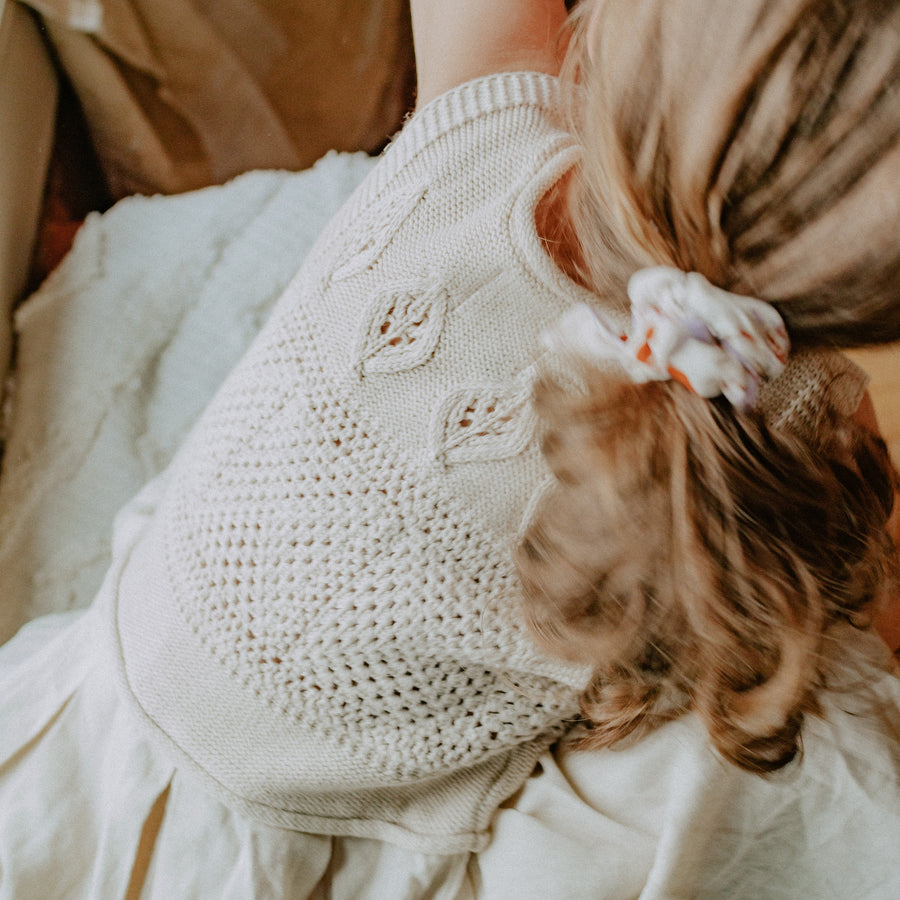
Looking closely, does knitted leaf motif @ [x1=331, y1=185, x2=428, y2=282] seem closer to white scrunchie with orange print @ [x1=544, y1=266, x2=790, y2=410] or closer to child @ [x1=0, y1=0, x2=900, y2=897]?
child @ [x1=0, y1=0, x2=900, y2=897]

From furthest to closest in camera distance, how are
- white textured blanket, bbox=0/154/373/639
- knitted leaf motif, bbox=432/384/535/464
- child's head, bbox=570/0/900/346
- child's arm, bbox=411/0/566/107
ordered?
white textured blanket, bbox=0/154/373/639, child's arm, bbox=411/0/566/107, knitted leaf motif, bbox=432/384/535/464, child's head, bbox=570/0/900/346

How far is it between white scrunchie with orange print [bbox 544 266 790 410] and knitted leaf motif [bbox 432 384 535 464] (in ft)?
0.26

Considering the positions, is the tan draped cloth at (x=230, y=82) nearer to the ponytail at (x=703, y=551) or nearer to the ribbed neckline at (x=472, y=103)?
the ribbed neckline at (x=472, y=103)

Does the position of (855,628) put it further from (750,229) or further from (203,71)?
(203,71)

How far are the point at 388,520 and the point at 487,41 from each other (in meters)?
0.34

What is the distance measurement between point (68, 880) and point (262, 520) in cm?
32

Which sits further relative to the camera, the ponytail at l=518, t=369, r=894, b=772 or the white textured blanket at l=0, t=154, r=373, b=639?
the white textured blanket at l=0, t=154, r=373, b=639

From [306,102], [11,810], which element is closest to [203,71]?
[306,102]

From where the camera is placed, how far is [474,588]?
1.43 feet

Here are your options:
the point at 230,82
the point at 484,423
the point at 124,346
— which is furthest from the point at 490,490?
the point at 230,82

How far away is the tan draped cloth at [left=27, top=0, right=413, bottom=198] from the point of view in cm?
88

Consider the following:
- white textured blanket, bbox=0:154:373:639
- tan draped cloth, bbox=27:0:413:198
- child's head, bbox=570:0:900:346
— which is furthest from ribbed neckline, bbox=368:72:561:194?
tan draped cloth, bbox=27:0:413:198

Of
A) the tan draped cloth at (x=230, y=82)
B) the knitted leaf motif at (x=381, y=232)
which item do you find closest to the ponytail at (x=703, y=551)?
the knitted leaf motif at (x=381, y=232)

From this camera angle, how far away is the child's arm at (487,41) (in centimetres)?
52
